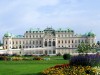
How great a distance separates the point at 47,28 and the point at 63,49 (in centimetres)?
2998

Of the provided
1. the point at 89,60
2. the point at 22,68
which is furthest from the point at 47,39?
the point at 89,60

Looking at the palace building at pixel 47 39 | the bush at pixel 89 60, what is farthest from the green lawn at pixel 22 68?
the palace building at pixel 47 39

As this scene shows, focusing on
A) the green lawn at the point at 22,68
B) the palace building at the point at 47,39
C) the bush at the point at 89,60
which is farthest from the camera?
the palace building at the point at 47,39

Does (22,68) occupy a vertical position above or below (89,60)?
below

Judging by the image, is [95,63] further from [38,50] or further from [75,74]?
[38,50]

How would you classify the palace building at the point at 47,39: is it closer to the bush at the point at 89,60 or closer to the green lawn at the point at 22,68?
the green lawn at the point at 22,68

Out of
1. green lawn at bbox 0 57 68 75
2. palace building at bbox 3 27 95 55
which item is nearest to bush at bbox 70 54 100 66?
green lawn at bbox 0 57 68 75

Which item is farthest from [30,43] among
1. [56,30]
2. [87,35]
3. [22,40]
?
[87,35]

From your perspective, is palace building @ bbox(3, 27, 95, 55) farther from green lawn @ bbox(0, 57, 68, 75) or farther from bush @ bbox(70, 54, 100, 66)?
bush @ bbox(70, 54, 100, 66)

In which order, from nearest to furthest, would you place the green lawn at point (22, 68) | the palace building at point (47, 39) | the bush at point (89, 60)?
the bush at point (89, 60)
the green lawn at point (22, 68)
the palace building at point (47, 39)

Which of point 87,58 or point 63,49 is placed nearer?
point 87,58

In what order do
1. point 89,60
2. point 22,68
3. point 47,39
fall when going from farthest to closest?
point 47,39
point 22,68
point 89,60

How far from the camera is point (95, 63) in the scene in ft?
56.0

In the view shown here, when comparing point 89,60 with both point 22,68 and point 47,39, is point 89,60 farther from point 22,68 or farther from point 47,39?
point 47,39
